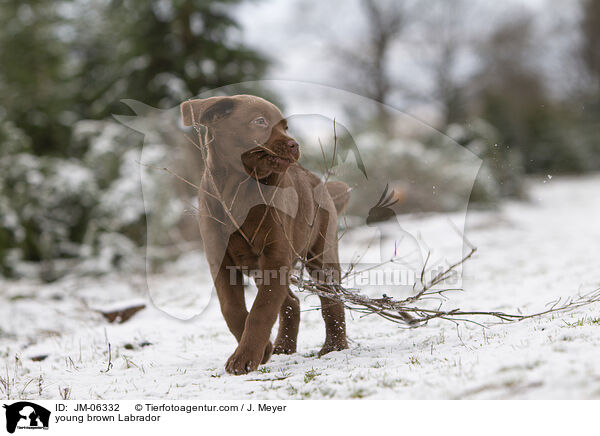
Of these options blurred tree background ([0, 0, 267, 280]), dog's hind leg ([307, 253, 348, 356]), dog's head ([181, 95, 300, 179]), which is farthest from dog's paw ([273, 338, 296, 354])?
blurred tree background ([0, 0, 267, 280])

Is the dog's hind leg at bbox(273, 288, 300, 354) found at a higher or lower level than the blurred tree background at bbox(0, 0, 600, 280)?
lower

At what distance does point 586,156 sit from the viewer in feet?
52.0

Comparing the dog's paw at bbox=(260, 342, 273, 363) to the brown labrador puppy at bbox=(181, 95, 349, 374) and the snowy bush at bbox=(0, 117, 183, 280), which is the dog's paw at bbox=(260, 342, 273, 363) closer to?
the brown labrador puppy at bbox=(181, 95, 349, 374)

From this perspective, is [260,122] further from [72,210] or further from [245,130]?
[72,210]

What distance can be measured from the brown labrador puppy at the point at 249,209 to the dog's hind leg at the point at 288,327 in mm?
370

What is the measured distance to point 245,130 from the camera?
244 cm

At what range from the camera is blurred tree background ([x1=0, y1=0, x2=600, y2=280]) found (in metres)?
5.47

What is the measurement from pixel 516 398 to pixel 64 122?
1352 cm

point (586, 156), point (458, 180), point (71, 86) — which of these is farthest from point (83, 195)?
point (586, 156)
